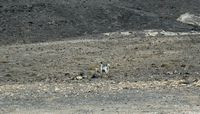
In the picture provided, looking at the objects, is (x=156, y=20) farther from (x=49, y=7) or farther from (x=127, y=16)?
(x=49, y=7)

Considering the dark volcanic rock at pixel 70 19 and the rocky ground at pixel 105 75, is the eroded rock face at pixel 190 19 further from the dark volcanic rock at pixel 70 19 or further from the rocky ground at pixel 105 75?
the rocky ground at pixel 105 75

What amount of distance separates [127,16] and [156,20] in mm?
1815

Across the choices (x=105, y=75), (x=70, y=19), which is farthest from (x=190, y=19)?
(x=105, y=75)

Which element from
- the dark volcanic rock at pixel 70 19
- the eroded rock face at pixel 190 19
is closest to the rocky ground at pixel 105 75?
the dark volcanic rock at pixel 70 19

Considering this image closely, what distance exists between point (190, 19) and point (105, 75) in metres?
18.7

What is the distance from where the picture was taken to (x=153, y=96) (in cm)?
1130

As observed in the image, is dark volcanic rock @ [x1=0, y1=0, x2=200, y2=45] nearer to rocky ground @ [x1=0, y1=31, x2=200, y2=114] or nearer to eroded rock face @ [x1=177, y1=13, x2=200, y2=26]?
eroded rock face @ [x1=177, y1=13, x2=200, y2=26]

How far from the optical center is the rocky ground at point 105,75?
1055 cm

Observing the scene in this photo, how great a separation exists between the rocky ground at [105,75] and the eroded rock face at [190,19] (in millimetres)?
5904

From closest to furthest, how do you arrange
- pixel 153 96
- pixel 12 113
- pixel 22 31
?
pixel 12 113, pixel 153 96, pixel 22 31

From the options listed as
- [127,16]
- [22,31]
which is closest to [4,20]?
[22,31]

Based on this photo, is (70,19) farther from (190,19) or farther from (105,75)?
(105,75)

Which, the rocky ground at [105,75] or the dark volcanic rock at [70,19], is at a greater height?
the dark volcanic rock at [70,19]

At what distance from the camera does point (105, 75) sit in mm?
15305
